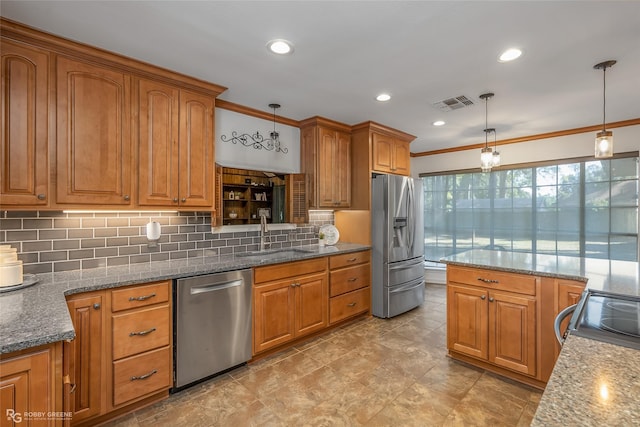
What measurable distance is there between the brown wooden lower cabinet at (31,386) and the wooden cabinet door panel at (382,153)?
3561 millimetres

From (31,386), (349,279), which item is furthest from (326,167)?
(31,386)

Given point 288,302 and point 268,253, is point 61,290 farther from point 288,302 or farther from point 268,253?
point 268,253

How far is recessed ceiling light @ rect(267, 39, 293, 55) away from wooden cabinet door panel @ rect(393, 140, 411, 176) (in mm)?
2570

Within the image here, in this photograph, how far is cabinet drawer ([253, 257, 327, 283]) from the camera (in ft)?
9.06

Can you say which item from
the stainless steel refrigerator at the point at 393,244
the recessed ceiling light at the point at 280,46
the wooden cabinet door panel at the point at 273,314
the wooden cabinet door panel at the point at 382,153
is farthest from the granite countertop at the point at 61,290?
the recessed ceiling light at the point at 280,46

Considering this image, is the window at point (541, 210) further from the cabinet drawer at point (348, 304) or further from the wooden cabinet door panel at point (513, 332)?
the wooden cabinet door panel at point (513, 332)

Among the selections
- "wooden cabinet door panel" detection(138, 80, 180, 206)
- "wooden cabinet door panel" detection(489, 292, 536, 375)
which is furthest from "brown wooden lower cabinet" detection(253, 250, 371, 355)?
"wooden cabinet door panel" detection(489, 292, 536, 375)

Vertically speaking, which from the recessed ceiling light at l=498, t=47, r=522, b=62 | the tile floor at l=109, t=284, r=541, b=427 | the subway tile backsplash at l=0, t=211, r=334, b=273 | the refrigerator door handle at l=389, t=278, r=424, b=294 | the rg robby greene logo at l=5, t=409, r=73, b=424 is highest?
the recessed ceiling light at l=498, t=47, r=522, b=62

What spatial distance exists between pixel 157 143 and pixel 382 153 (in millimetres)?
2779

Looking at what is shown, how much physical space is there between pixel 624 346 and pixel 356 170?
332cm

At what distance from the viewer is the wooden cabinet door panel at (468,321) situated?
2.58 metres

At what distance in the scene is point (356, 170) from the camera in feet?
13.6

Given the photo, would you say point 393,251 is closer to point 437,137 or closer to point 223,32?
point 437,137

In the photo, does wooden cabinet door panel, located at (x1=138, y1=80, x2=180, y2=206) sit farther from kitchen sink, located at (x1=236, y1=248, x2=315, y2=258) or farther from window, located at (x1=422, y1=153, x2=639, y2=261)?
window, located at (x1=422, y1=153, x2=639, y2=261)
